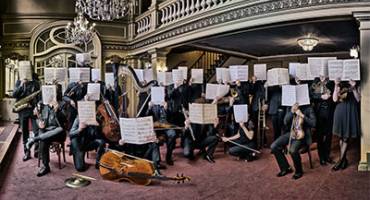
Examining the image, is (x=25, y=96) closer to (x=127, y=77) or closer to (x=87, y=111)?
(x=87, y=111)

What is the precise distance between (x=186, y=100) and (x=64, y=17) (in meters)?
6.22

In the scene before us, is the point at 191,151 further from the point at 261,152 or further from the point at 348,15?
the point at 348,15

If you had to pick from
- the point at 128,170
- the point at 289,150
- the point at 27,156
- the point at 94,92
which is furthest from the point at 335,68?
the point at 27,156

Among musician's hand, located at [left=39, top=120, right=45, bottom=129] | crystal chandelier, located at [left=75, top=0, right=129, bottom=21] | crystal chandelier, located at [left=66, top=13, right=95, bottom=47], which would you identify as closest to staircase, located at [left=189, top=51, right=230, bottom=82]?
crystal chandelier, located at [left=66, top=13, right=95, bottom=47]

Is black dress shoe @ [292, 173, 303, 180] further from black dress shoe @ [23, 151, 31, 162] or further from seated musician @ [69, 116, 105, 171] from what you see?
black dress shoe @ [23, 151, 31, 162]

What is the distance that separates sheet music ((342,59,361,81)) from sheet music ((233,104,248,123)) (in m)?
1.57

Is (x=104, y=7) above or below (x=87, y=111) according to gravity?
above

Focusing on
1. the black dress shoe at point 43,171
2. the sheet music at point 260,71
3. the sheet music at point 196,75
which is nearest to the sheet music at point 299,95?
the sheet music at point 260,71

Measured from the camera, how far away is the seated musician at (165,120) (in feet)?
19.8

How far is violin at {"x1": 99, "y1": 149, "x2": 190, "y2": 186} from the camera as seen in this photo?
186 inches

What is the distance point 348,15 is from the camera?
524cm

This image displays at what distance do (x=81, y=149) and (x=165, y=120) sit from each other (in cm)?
145

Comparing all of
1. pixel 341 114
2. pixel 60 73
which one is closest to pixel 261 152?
pixel 341 114

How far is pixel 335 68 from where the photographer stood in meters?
5.21
